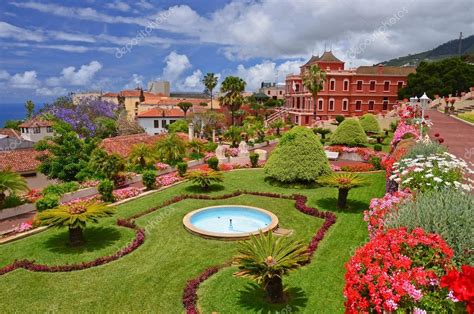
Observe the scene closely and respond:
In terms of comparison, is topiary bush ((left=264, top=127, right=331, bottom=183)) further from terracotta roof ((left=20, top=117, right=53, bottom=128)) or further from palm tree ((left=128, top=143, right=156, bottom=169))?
terracotta roof ((left=20, top=117, right=53, bottom=128))

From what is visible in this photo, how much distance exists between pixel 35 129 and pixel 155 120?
2138 centimetres

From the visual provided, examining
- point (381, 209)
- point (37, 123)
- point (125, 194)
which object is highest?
point (381, 209)

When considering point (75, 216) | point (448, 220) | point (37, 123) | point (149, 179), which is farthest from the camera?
point (37, 123)

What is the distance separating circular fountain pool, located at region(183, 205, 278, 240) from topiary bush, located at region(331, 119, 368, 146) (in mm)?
19693

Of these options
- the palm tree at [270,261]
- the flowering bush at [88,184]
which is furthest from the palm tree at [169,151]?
the palm tree at [270,261]

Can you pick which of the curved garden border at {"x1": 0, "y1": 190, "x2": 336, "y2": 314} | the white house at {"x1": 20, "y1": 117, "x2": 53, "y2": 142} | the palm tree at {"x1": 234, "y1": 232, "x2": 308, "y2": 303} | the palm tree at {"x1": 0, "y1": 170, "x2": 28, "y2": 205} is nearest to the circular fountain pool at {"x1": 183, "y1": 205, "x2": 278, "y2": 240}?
the curved garden border at {"x1": 0, "y1": 190, "x2": 336, "y2": 314}

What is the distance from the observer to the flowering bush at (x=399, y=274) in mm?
4625

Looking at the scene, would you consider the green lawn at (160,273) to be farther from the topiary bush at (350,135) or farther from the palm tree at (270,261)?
the topiary bush at (350,135)

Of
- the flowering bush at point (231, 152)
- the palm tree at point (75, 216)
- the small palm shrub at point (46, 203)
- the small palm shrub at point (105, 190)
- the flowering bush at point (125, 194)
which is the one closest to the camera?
the palm tree at point (75, 216)

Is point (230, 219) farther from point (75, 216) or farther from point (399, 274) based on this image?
point (399, 274)

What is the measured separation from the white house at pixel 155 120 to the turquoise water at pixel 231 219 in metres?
46.9

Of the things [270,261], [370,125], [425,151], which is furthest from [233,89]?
[270,261]

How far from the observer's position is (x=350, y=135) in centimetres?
3284

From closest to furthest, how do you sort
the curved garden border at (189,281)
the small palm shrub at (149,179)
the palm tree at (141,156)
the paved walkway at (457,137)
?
1. the curved garden border at (189,281)
2. the paved walkway at (457,137)
3. the small palm shrub at (149,179)
4. the palm tree at (141,156)
